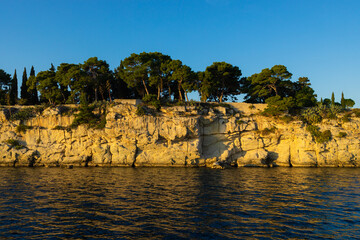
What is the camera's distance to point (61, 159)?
40.9 meters

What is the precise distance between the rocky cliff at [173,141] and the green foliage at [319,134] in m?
0.62

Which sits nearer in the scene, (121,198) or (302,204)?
(302,204)

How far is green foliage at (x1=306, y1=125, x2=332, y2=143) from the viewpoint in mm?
41062

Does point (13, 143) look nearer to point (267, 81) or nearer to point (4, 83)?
point (4, 83)

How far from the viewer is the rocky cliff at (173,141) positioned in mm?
40781

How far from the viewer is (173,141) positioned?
136 ft

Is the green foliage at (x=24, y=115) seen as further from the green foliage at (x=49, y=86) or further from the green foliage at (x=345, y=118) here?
the green foliage at (x=345, y=118)

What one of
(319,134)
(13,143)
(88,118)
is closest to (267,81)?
(319,134)

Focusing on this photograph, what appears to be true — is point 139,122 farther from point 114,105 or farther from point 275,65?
point 275,65

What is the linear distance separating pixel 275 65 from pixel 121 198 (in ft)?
152

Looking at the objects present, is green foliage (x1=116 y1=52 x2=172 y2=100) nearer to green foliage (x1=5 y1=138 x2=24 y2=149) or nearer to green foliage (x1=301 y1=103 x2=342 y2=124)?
green foliage (x1=5 y1=138 x2=24 y2=149)

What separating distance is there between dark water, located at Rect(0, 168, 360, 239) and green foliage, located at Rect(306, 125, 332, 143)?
1869 cm

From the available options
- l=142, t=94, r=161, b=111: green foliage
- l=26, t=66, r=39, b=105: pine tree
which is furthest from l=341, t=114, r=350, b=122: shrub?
l=26, t=66, r=39, b=105: pine tree

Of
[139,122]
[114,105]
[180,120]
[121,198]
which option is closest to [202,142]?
[180,120]
